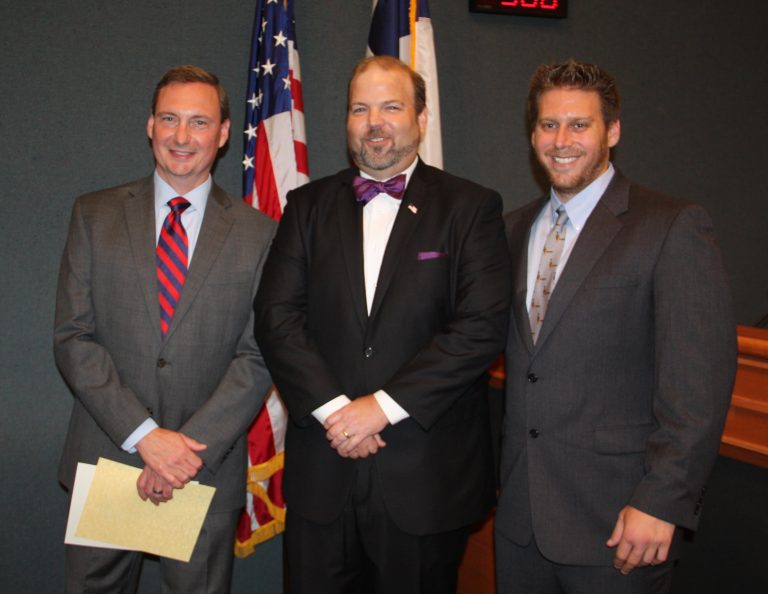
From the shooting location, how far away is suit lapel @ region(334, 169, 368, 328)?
198 centimetres

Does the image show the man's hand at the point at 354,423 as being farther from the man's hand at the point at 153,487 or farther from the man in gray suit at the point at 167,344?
the man's hand at the point at 153,487

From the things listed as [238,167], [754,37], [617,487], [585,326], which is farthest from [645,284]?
[754,37]

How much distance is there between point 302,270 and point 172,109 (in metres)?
0.72

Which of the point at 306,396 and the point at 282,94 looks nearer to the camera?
the point at 306,396

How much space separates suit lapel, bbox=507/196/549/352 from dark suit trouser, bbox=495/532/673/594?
59cm

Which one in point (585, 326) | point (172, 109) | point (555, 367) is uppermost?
point (172, 109)

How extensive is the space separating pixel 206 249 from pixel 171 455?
649mm

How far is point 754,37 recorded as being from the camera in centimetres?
424

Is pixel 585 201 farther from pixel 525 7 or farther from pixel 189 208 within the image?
pixel 525 7

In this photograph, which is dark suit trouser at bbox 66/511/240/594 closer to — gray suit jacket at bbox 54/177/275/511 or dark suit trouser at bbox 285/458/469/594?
gray suit jacket at bbox 54/177/275/511

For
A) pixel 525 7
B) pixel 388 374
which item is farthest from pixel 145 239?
pixel 525 7

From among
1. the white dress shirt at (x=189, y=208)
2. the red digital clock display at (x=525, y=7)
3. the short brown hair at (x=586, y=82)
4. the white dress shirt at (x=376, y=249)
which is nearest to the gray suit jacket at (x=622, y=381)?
the short brown hair at (x=586, y=82)

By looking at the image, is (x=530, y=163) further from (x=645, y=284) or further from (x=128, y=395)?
(x=128, y=395)

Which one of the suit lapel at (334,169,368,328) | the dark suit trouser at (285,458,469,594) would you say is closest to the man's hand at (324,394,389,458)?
the dark suit trouser at (285,458,469,594)
